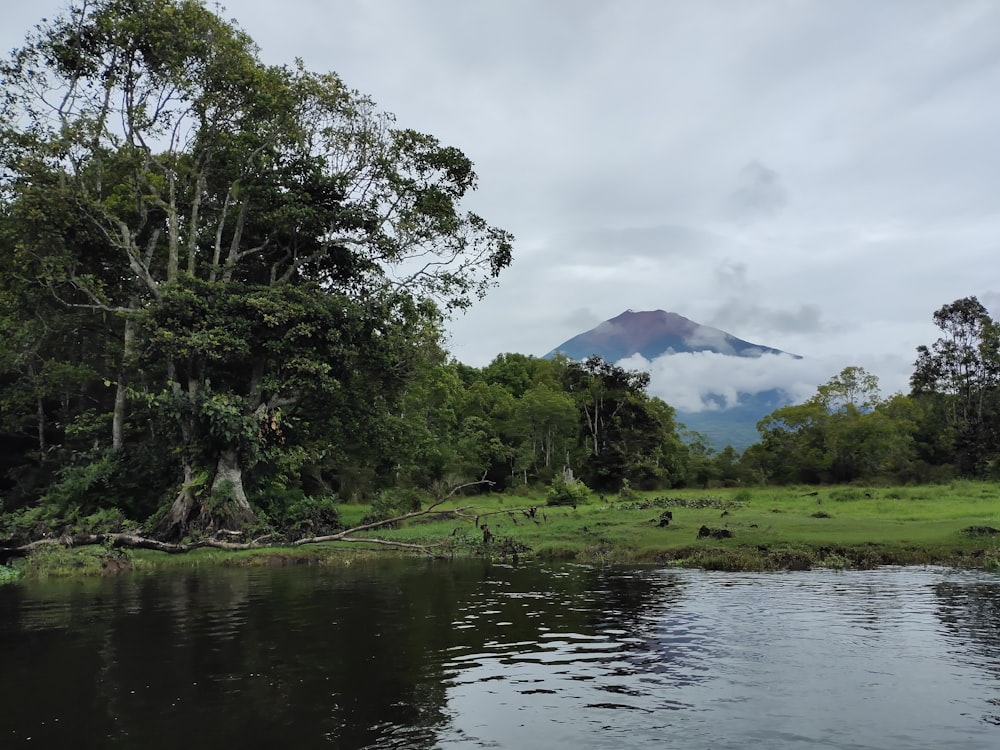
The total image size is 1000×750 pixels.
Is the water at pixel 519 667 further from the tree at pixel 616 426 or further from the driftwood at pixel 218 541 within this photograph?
the tree at pixel 616 426

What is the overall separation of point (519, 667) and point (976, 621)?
32.1 feet

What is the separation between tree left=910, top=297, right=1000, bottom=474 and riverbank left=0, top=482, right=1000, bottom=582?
115 feet

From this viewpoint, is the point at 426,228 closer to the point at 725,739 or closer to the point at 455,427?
the point at 725,739

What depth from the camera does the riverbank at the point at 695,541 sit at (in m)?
24.5

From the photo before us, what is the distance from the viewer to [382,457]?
44.1 meters

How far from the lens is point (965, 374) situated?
73500 mm

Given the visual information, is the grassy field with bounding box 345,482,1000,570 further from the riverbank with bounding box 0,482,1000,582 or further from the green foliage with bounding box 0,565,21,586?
the green foliage with bounding box 0,565,21,586

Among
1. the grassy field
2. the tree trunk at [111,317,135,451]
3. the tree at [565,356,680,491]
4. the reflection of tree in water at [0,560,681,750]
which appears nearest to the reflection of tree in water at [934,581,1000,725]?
the reflection of tree in water at [0,560,681,750]

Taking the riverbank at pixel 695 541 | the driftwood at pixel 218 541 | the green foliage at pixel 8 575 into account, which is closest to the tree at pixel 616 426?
the riverbank at pixel 695 541

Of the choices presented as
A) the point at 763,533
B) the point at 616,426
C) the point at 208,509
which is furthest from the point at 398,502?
the point at 616,426

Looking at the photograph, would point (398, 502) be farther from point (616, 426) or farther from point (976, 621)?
point (616, 426)

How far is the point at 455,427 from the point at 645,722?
6908 centimetres

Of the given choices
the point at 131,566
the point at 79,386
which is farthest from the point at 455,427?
the point at 131,566

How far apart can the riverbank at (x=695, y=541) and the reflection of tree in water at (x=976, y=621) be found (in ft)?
16.8
